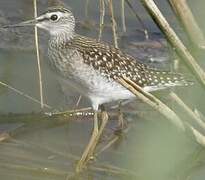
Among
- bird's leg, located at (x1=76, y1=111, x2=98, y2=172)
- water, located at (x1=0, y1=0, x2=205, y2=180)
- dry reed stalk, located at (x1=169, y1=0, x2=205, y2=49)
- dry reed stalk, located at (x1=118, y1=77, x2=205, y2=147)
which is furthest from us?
bird's leg, located at (x1=76, y1=111, x2=98, y2=172)

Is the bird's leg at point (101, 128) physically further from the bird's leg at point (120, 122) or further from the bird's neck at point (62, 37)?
the bird's neck at point (62, 37)

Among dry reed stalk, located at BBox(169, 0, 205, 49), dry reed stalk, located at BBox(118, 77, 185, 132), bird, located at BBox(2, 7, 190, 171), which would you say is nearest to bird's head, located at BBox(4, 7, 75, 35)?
bird, located at BBox(2, 7, 190, 171)

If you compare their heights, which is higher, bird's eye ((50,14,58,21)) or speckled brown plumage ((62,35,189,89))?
Result: bird's eye ((50,14,58,21))

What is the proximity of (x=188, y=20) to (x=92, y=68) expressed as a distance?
1830 mm

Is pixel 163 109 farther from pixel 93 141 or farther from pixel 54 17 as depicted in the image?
pixel 54 17

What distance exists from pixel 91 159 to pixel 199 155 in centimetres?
87

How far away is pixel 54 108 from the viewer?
22.8 ft

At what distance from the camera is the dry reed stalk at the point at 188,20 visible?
4328 millimetres

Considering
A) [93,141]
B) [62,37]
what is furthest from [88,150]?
[62,37]

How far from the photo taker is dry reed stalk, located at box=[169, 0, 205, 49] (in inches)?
170

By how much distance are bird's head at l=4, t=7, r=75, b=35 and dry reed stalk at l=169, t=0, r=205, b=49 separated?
212cm

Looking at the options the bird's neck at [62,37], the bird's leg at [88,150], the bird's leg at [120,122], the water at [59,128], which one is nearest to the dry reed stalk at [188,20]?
the water at [59,128]

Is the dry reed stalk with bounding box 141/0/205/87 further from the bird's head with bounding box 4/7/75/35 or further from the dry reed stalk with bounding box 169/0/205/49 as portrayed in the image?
the bird's head with bounding box 4/7/75/35

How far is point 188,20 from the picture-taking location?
14.3ft
